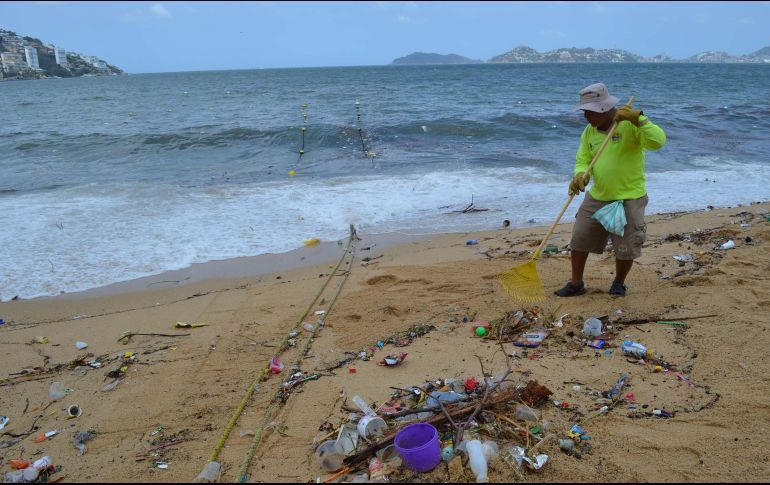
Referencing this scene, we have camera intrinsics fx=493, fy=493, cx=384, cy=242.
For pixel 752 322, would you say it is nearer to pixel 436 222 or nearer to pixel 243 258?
pixel 436 222

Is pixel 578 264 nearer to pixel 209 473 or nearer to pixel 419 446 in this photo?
pixel 419 446

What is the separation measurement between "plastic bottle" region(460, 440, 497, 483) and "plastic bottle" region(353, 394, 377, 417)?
566 mm

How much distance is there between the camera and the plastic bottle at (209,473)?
2352 mm

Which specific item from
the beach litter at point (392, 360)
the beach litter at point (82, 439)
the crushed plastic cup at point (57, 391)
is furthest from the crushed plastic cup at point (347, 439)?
the crushed plastic cup at point (57, 391)

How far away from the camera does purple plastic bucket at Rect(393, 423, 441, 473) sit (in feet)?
7.22

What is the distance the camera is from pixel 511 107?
2033 centimetres

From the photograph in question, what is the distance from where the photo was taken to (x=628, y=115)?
338 centimetres

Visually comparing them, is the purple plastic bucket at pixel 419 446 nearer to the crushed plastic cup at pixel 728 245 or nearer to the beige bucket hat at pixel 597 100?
the beige bucket hat at pixel 597 100

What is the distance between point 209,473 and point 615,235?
3.21 metres

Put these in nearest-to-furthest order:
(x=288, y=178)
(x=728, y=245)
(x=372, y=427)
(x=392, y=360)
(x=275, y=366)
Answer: (x=372, y=427) < (x=392, y=360) < (x=275, y=366) < (x=728, y=245) < (x=288, y=178)

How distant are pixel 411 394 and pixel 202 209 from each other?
19.3ft

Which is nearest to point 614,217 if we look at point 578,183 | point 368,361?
point 578,183

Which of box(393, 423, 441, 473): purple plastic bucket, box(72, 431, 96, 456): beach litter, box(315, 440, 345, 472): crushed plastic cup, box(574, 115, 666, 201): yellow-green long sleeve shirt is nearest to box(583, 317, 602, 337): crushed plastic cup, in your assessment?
box(574, 115, 666, 201): yellow-green long sleeve shirt

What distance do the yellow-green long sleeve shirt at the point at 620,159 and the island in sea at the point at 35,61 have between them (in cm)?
9877
